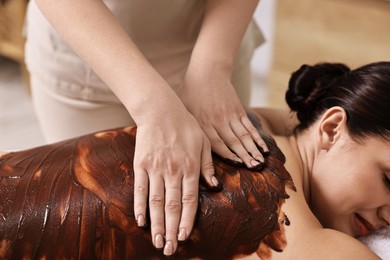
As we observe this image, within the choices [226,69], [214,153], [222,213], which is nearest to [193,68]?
[226,69]

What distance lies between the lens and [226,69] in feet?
4.23

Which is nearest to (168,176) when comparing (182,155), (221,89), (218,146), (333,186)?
(182,155)

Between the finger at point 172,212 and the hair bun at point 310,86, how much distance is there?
45 cm

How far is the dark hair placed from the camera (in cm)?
118

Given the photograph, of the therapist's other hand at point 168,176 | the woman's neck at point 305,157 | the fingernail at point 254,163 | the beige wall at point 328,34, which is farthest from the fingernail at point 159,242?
the beige wall at point 328,34

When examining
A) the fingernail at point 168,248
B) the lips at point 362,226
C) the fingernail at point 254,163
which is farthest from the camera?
the lips at point 362,226

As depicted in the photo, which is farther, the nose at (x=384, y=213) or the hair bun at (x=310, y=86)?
the hair bun at (x=310, y=86)

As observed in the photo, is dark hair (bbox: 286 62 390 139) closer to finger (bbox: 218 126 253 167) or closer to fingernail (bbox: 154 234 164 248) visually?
finger (bbox: 218 126 253 167)

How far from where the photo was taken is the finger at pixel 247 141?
3.82ft

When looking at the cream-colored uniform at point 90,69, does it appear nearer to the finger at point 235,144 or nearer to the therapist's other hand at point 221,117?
the therapist's other hand at point 221,117

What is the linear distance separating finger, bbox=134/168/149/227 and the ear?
43 cm

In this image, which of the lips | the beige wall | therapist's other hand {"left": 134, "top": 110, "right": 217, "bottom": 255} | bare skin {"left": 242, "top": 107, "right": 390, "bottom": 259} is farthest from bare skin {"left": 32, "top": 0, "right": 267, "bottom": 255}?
the beige wall

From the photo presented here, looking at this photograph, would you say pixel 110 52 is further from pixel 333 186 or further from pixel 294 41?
pixel 294 41

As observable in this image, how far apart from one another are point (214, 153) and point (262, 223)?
19 centimetres
